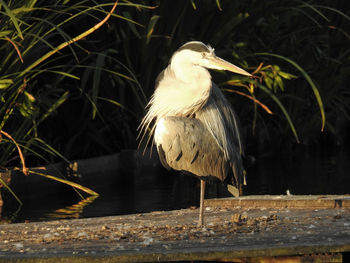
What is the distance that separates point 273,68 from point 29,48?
2822 millimetres

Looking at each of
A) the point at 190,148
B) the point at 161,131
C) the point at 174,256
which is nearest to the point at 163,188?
the point at 190,148

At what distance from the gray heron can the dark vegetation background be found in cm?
167

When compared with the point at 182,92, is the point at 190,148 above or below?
below

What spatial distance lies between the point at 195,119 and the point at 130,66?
10.0 feet

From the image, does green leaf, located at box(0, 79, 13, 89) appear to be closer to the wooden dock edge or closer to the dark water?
the dark water

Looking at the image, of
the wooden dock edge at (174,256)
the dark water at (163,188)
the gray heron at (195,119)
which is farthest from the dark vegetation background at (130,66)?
the wooden dock edge at (174,256)

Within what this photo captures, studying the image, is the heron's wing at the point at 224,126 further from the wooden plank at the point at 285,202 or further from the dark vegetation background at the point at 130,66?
the dark vegetation background at the point at 130,66

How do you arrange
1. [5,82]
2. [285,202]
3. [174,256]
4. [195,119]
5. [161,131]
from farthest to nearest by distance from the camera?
[5,82] → [285,202] → [195,119] → [161,131] → [174,256]

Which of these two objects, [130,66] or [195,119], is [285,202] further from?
[130,66]

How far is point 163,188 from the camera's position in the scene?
8.77 meters

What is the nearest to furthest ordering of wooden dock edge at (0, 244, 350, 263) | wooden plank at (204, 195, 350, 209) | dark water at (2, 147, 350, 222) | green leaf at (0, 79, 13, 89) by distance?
1. wooden dock edge at (0, 244, 350, 263)
2. wooden plank at (204, 195, 350, 209)
3. green leaf at (0, 79, 13, 89)
4. dark water at (2, 147, 350, 222)

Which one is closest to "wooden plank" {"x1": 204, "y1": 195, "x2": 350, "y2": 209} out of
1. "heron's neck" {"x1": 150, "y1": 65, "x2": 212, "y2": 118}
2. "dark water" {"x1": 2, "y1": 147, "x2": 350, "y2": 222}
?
"dark water" {"x1": 2, "y1": 147, "x2": 350, "y2": 222}

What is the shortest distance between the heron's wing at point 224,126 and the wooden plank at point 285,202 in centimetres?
60

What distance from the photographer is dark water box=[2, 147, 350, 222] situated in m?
7.30
